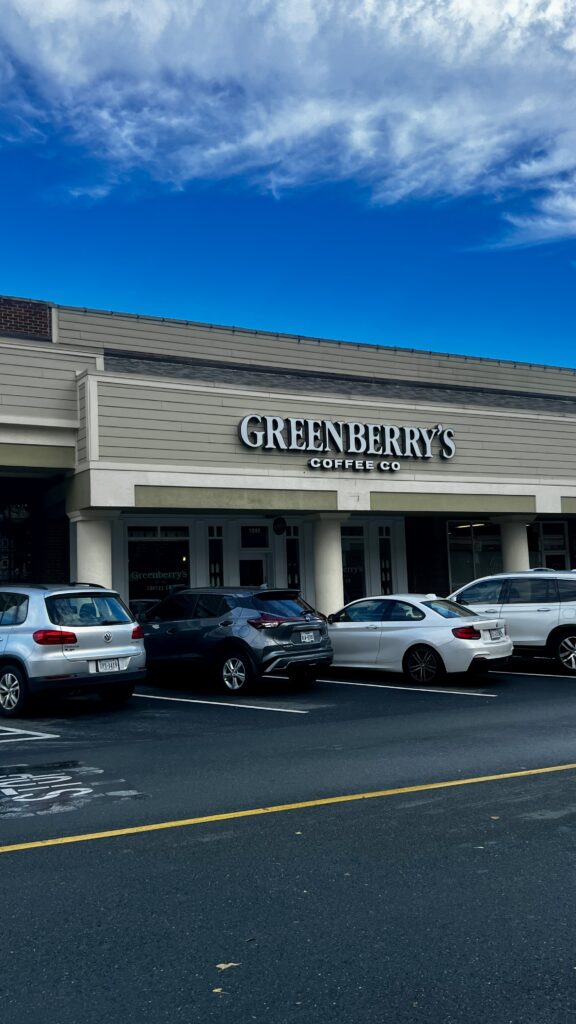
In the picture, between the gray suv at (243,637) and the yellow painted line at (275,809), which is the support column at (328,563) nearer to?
the gray suv at (243,637)

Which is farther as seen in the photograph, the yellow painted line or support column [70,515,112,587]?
support column [70,515,112,587]

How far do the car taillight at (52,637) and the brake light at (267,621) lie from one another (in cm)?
286

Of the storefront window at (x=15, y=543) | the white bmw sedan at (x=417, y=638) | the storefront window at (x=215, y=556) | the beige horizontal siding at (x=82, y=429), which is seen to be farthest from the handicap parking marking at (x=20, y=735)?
the storefront window at (x=215, y=556)

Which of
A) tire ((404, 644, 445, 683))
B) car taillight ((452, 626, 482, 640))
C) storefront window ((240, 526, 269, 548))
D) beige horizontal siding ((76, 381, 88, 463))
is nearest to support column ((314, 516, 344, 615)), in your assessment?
storefront window ((240, 526, 269, 548))

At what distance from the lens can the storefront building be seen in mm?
19125

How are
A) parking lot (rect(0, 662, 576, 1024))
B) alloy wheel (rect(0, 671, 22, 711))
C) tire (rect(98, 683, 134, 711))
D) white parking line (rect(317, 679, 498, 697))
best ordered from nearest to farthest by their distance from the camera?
parking lot (rect(0, 662, 576, 1024)), alloy wheel (rect(0, 671, 22, 711)), tire (rect(98, 683, 134, 711)), white parking line (rect(317, 679, 498, 697))

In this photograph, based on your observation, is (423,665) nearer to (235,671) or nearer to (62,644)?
(235,671)

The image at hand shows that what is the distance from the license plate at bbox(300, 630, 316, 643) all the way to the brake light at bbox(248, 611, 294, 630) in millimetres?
302

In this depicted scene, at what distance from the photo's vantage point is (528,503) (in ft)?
79.9

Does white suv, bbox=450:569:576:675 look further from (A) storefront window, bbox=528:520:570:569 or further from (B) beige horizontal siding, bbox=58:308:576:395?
(A) storefront window, bbox=528:520:570:569

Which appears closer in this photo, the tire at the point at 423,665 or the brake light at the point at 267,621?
the brake light at the point at 267,621

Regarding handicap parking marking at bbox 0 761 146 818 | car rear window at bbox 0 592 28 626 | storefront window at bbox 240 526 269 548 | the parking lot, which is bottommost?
the parking lot

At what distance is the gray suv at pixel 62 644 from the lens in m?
11.4

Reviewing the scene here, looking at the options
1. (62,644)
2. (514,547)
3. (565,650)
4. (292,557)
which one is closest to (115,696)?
(62,644)
